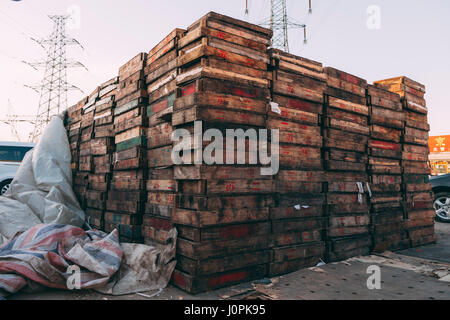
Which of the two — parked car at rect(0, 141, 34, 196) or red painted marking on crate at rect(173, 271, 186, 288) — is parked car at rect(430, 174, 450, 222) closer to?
red painted marking on crate at rect(173, 271, 186, 288)

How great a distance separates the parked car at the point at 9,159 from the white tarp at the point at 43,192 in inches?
118

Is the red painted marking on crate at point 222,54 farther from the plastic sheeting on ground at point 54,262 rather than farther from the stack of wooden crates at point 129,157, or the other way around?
the plastic sheeting on ground at point 54,262

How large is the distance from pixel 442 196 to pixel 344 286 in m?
6.34

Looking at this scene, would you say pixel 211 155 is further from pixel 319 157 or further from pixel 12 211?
pixel 12 211

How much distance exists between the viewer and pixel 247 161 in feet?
11.3

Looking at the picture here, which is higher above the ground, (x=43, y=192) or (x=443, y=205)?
(x=43, y=192)

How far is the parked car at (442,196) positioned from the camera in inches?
301

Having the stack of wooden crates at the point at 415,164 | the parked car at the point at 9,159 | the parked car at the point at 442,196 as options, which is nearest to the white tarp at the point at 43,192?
the parked car at the point at 9,159

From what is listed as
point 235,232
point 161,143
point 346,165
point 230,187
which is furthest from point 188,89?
point 346,165

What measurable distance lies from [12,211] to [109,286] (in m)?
2.95

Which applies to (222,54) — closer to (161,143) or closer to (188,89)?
(188,89)

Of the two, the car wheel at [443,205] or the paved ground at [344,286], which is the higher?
the car wheel at [443,205]

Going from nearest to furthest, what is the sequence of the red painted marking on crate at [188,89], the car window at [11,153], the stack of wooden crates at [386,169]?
the red painted marking on crate at [188,89] → the stack of wooden crates at [386,169] → the car window at [11,153]
